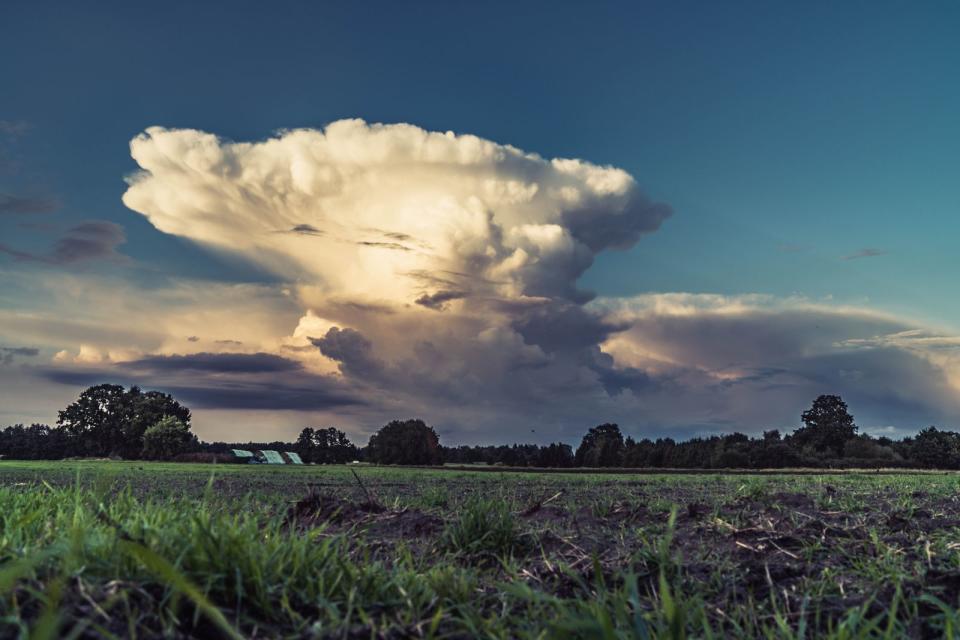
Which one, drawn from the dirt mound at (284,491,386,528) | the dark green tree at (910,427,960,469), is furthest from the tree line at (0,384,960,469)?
the dirt mound at (284,491,386,528)

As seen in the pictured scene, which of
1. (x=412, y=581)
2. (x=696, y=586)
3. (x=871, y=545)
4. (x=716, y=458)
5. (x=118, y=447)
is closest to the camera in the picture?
(x=412, y=581)

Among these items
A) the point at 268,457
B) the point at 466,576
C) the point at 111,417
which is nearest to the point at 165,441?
the point at 268,457

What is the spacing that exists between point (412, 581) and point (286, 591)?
0.98m

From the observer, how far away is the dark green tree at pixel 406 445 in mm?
80188

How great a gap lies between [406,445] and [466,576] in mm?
77378

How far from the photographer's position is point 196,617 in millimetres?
3232

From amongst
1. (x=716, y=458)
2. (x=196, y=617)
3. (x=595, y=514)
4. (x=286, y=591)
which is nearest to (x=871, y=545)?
(x=595, y=514)

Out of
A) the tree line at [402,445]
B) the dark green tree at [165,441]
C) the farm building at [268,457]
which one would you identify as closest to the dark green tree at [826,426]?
the tree line at [402,445]

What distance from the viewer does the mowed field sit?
3.37 meters

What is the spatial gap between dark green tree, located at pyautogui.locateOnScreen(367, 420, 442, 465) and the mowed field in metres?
72.7

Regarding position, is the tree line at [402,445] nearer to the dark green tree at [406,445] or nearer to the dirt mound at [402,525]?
the dark green tree at [406,445]

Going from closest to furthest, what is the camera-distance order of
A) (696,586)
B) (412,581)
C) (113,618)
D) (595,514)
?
(113,618) → (412,581) → (696,586) → (595,514)

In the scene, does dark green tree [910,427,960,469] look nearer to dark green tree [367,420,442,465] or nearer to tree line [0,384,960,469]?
tree line [0,384,960,469]

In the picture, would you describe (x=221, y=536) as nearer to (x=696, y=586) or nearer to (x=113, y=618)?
(x=113, y=618)
